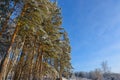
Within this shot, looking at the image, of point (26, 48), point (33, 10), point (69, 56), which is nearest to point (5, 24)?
point (33, 10)

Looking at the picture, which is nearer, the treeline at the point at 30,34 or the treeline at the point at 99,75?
the treeline at the point at 30,34

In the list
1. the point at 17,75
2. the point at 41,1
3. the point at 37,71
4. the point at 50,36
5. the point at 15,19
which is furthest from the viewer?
the point at 37,71

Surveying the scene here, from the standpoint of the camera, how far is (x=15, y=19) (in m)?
16.6

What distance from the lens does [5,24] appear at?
16969 millimetres

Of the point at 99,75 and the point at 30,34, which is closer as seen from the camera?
the point at 30,34

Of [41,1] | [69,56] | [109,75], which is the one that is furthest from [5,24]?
[109,75]

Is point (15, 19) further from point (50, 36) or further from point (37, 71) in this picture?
point (37, 71)

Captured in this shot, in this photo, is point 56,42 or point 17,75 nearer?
point 17,75

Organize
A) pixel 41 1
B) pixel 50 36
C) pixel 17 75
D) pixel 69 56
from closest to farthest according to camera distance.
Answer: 1. pixel 41 1
2. pixel 17 75
3. pixel 50 36
4. pixel 69 56

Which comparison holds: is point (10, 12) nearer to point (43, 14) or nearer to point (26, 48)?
point (43, 14)

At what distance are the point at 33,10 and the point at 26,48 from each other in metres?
8.28

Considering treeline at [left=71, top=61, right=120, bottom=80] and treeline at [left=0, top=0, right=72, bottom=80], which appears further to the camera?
treeline at [left=71, top=61, right=120, bottom=80]

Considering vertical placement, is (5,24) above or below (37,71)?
above

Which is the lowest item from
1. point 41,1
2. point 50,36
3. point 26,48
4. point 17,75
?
point 17,75
